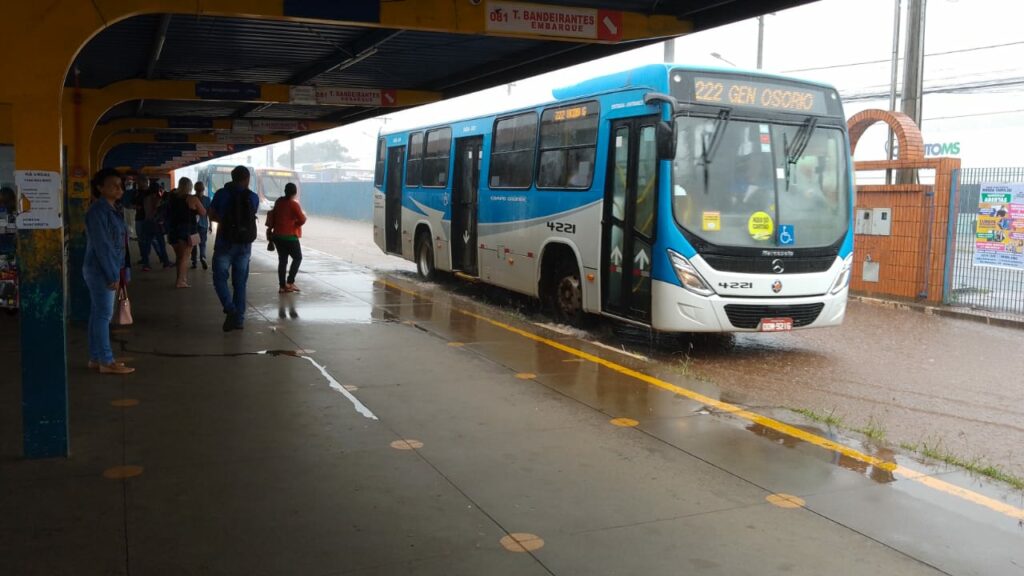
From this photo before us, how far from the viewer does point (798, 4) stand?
28.5 feet

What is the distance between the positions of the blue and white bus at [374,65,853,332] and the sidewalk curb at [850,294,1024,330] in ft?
16.1

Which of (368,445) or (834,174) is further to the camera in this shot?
(834,174)

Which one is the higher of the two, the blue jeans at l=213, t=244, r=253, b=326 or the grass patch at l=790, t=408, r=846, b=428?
the blue jeans at l=213, t=244, r=253, b=326

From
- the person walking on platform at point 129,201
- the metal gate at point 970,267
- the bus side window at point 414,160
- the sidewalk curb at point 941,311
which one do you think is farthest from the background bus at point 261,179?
the metal gate at point 970,267

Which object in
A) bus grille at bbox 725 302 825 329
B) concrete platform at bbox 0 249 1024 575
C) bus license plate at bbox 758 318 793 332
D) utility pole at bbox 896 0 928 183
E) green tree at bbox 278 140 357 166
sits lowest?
concrete platform at bbox 0 249 1024 575

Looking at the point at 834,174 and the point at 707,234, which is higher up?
the point at 834,174

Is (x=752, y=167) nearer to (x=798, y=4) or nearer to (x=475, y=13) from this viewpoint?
(x=798, y=4)

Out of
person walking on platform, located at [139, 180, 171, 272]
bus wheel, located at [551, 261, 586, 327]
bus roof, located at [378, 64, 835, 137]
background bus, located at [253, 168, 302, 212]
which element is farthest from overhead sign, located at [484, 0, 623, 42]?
background bus, located at [253, 168, 302, 212]

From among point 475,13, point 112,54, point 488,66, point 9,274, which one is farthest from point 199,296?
point 475,13

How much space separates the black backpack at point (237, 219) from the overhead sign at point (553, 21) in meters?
3.45

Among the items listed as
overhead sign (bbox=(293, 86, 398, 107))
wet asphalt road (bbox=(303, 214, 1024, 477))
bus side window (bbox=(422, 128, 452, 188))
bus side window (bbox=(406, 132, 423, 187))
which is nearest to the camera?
wet asphalt road (bbox=(303, 214, 1024, 477))

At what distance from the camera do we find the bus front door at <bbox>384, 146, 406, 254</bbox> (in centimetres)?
1777

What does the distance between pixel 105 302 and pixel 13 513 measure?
2.96m

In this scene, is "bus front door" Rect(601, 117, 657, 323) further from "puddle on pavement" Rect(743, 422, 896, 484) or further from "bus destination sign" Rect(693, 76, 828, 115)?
"puddle on pavement" Rect(743, 422, 896, 484)
